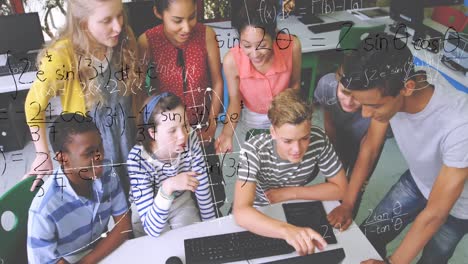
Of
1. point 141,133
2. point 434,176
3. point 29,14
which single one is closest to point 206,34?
point 141,133

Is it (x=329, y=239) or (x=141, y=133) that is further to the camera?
(x=329, y=239)

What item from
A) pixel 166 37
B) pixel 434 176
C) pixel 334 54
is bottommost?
pixel 434 176

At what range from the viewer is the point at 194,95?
1.03 meters

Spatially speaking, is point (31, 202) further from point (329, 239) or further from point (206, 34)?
point (329, 239)

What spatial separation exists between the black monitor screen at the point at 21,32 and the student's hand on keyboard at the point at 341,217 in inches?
35.0

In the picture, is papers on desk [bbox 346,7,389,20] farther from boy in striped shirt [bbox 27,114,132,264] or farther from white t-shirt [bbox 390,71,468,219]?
boy in striped shirt [bbox 27,114,132,264]

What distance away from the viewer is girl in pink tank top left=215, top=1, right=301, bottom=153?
1.01 metres

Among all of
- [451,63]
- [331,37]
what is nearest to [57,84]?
[331,37]

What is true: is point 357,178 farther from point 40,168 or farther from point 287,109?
point 40,168

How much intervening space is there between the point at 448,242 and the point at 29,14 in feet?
4.29

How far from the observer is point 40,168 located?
3.29 feet

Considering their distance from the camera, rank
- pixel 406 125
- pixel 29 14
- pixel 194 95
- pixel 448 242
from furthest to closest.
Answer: pixel 448 242 → pixel 406 125 → pixel 194 95 → pixel 29 14

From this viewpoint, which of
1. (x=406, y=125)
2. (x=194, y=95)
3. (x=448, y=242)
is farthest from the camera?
(x=448, y=242)

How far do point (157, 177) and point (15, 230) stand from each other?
0.41 meters
